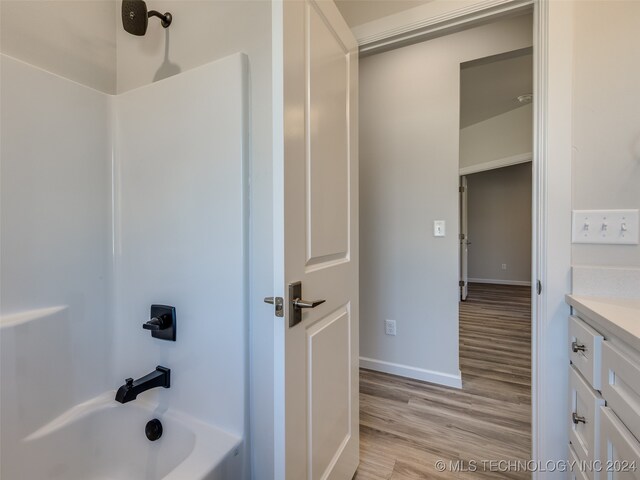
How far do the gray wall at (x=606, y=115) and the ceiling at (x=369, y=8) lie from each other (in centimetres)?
61

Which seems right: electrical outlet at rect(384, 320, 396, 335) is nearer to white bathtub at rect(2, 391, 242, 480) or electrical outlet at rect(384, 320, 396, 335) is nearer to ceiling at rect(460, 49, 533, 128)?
white bathtub at rect(2, 391, 242, 480)

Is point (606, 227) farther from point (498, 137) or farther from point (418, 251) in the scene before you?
point (498, 137)

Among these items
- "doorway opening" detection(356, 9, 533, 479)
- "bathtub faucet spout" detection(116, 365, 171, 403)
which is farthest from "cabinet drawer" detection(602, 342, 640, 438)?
"bathtub faucet spout" detection(116, 365, 171, 403)

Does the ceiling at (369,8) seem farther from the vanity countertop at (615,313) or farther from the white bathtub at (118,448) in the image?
the white bathtub at (118,448)

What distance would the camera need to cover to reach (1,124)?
0.99m

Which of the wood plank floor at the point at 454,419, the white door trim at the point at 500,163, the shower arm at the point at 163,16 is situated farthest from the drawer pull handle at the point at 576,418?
the white door trim at the point at 500,163

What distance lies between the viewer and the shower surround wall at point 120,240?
1027 millimetres

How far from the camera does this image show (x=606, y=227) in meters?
1.00

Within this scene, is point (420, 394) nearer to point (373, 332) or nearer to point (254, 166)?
point (373, 332)

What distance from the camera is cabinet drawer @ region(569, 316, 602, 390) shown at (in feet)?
2.70

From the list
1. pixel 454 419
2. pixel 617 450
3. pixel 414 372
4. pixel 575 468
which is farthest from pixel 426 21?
pixel 414 372

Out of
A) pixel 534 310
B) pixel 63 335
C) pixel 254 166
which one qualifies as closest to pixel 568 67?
pixel 534 310

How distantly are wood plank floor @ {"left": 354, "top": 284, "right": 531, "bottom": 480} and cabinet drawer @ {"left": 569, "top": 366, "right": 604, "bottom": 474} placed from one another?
61cm

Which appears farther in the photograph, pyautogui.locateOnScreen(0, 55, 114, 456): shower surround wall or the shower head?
the shower head
